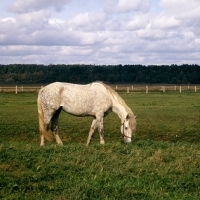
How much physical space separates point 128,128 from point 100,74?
134m

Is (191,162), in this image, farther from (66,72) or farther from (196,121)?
(66,72)

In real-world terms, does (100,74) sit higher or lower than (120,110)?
higher

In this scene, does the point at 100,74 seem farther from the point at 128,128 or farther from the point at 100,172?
the point at 100,172

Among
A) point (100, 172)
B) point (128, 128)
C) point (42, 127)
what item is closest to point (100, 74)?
point (42, 127)

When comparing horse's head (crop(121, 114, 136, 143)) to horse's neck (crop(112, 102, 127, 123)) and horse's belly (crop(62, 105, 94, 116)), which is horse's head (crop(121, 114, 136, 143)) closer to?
horse's neck (crop(112, 102, 127, 123))

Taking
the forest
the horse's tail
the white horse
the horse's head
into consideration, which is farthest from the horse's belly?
the forest

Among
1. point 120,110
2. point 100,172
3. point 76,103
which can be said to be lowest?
point 100,172

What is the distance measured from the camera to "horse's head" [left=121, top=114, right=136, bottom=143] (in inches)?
478

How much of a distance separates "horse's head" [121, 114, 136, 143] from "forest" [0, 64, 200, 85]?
12270cm

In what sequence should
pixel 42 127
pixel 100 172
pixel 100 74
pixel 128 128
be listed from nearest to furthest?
pixel 100 172 → pixel 128 128 → pixel 42 127 → pixel 100 74

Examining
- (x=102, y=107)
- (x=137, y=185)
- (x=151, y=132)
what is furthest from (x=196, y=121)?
(x=137, y=185)

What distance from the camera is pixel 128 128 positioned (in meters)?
12.2

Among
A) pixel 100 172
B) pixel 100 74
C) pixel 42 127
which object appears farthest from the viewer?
pixel 100 74

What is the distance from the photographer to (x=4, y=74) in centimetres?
14212
